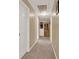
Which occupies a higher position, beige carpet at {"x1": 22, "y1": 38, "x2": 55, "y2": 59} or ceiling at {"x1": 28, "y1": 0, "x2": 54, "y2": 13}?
ceiling at {"x1": 28, "y1": 0, "x2": 54, "y2": 13}

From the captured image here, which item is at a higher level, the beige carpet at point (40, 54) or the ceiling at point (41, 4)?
the ceiling at point (41, 4)

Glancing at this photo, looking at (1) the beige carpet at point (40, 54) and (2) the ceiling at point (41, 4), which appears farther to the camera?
(2) the ceiling at point (41, 4)

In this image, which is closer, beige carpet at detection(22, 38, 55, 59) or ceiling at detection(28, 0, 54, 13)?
beige carpet at detection(22, 38, 55, 59)

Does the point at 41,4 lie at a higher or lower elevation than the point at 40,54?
higher

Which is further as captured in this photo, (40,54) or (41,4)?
(41,4)
